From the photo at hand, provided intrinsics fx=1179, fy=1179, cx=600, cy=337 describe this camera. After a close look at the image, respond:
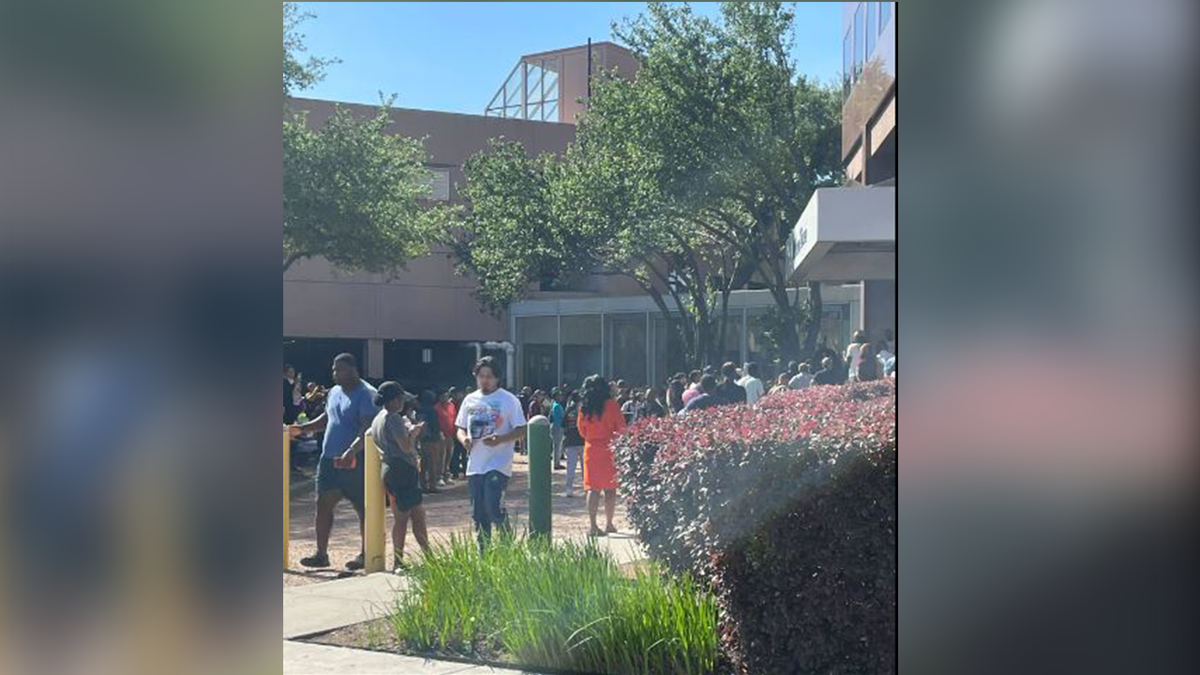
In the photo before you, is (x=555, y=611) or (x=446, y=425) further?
(x=446, y=425)

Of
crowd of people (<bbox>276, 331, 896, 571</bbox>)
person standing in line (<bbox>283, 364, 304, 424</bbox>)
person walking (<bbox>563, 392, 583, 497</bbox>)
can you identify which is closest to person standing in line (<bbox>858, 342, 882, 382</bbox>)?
crowd of people (<bbox>276, 331, 896, 571</bbox>)

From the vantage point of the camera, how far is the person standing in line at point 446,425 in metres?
8.04

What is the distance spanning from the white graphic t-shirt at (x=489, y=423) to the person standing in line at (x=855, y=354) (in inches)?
88.0

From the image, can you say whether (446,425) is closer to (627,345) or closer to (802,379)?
(627,345)

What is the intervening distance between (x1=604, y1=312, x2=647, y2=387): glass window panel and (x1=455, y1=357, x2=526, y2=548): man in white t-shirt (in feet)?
3.01

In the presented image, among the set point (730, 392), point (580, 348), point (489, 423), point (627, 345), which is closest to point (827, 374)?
point (730, 392)

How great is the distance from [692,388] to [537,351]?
1.11 meters

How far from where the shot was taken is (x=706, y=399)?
22.5 ft

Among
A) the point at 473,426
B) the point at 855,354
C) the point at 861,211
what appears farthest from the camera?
the point at 473,426

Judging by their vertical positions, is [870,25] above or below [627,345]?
above

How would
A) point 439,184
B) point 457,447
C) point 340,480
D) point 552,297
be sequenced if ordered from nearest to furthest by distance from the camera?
1. point 552,297
2. point 439,184
3. point 340,480
4. point 457,447
